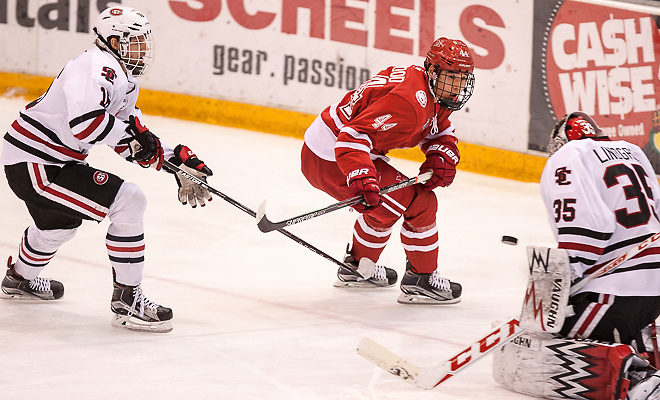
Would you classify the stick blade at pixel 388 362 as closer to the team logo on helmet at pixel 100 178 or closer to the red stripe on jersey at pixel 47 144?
the team logo on helmet at pixel 100 178

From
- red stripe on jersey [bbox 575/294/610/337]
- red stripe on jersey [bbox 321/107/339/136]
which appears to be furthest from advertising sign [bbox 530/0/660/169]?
red stripe on jersey [bbox 575/294/610/337]

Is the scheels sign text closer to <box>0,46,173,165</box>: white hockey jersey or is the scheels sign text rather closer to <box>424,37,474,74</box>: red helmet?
<box>424,37,474,74</box>: red helmet

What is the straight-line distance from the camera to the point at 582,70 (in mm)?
5887

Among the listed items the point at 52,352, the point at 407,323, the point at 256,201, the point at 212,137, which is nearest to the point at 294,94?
the point at 212,137

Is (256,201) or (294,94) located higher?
(294,94)

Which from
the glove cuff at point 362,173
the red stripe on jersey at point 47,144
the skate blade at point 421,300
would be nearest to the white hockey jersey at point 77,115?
the red stripe on jersey at point 47,144

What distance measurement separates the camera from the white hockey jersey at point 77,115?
322cm

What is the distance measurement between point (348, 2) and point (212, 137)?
1258 mm

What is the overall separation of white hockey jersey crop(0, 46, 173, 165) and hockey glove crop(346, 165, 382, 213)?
2.62 ft

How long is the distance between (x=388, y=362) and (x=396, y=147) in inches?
47.0

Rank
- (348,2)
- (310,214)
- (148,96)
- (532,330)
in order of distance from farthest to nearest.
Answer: (148,96)
(348,2)
(310,214)
(532,330)

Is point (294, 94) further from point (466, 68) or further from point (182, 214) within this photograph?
point (466, 68)

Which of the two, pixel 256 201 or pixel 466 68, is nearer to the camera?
pixel 466 68

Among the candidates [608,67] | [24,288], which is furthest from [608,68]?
[24,288]
